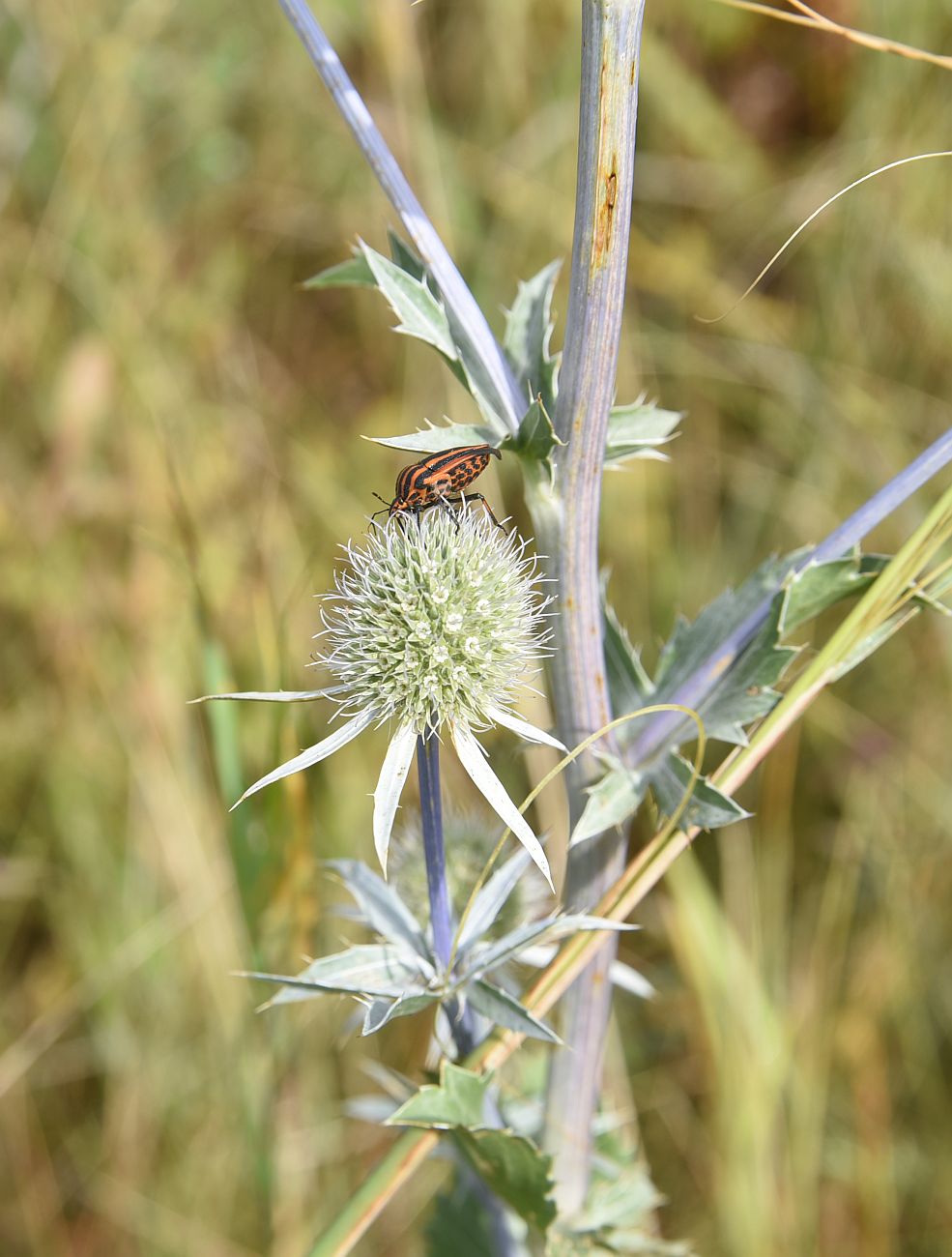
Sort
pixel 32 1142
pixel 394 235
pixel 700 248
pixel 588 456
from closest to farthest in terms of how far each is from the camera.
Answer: pixel 588 456, pixel 394 235, pixel 32 1142, pixel 700 248

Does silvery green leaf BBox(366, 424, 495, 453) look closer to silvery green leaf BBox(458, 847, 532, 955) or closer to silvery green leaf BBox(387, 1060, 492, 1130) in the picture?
silvery green leaf BBox(458, 847, 532, 955)

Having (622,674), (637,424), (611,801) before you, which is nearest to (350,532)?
(622,674)

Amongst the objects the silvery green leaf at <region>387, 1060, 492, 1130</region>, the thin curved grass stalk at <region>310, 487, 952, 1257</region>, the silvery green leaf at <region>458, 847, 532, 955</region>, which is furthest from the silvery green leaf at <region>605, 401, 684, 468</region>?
the silvery green leaf at <region>387, 1060, 492, 1130</region>

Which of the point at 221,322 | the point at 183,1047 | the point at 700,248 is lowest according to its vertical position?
the point at 183,1047

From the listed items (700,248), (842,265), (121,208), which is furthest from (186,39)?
(842,265)

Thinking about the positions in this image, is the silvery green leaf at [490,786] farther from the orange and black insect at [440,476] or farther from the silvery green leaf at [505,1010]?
the orange and black insect at [440,476]

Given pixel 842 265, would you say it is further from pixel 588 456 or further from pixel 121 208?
pixel 588 456

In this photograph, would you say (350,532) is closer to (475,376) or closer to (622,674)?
(622,674)
